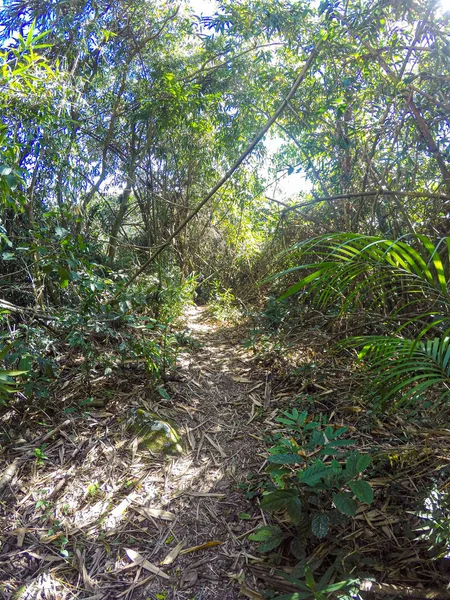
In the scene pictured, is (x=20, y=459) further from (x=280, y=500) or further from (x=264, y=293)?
(x=264, y=293)

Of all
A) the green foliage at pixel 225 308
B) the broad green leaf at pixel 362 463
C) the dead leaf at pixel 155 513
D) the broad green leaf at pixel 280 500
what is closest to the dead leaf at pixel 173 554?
the dead leaf at pixel 155 513

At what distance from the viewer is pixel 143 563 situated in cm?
137

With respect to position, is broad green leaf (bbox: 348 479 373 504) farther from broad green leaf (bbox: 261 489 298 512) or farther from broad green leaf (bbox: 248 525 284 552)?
broad green leaf (bbox: 248 525 284 552)

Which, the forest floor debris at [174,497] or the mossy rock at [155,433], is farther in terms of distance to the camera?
the mossy rock at [155,433]

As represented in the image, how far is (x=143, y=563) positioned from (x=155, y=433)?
2.45 feet

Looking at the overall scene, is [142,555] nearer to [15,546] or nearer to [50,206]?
[15,546]

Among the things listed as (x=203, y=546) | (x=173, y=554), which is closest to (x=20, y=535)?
(x=173, y=554)

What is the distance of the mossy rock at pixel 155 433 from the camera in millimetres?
2008

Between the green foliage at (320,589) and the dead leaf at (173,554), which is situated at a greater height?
the green foliage at (320,589)

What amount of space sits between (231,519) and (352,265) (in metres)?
1.24

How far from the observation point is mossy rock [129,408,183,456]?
201cm

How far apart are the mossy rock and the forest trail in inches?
1.7

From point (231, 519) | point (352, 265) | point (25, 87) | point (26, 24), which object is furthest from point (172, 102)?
point (231, 519)

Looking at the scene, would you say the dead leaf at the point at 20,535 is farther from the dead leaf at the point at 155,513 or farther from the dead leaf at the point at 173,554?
the dead leaf at the point at 173,554
